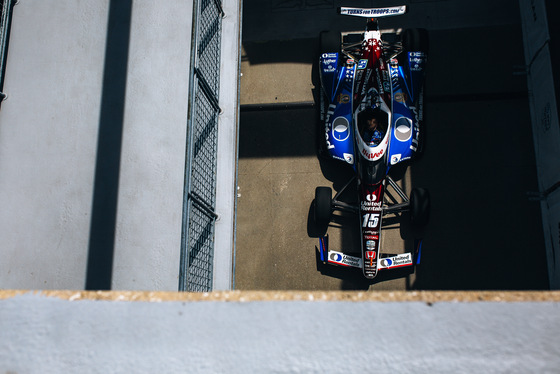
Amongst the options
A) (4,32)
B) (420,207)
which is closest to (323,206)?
(420,207)

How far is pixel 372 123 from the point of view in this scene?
6586mm

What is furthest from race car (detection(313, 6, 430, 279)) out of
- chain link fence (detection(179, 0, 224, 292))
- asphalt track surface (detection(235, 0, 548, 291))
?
chain link fence (detection(179, 0, 224, 292))

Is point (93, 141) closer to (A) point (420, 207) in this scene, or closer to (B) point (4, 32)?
(B) point (4, 32)

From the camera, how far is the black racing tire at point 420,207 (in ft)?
21.9

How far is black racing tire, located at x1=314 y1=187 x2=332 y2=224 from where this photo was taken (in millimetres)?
6918

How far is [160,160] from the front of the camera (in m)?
4.39

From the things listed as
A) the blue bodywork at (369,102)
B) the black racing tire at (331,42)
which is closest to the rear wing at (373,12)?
the black racing tire at (331,42)

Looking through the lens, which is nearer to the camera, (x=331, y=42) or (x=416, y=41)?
(x=416, y=41)

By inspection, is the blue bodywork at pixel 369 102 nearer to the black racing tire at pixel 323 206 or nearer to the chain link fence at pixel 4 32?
the black racing tire at pixel 323 206

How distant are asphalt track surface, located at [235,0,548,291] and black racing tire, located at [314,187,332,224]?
381 mm

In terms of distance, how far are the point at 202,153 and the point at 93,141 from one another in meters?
1.21

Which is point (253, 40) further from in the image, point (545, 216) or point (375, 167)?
point (545, 216)

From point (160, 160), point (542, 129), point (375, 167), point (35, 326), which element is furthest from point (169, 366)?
point (542, 129)

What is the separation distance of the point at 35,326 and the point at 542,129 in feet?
23.5
